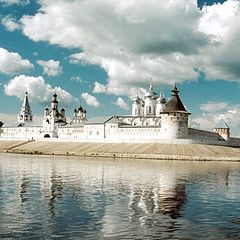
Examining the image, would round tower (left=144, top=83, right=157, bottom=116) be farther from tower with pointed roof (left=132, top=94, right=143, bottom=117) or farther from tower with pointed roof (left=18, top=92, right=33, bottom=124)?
Result: tower with pointed roof (left=18, top=92, right=33, bottom=124)

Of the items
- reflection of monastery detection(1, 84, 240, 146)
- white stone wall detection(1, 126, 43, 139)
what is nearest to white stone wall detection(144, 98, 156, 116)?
reflection of monastery detection(1, 84, 240, 146)

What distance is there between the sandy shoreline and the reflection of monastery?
6.80 meters

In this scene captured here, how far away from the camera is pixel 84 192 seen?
30.1 m

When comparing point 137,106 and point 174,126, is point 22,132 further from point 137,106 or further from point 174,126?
point 174,126

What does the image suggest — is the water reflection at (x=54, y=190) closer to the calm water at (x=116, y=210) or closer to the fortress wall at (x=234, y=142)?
the calm water at (x=116, y=210)

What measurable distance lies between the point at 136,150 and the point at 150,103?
6917 centimetres

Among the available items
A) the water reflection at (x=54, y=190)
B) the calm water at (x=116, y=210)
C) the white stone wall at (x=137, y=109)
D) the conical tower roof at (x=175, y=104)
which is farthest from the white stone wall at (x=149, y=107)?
the calm water at (x=116, y=210)

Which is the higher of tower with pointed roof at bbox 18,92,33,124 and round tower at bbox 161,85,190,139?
tower with pointed roof at bbox 18,92,33,124

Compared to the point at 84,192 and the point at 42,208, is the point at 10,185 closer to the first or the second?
the point at 84,192

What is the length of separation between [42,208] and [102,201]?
4294mm

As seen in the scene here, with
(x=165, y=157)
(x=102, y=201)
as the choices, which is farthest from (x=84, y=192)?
(x=165, y=157)

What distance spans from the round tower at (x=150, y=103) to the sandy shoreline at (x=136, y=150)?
52.8 metres

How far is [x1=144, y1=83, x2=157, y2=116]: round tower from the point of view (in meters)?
162

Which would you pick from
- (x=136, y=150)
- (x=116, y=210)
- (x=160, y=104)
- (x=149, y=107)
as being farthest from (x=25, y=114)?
(x=116, y=210)
